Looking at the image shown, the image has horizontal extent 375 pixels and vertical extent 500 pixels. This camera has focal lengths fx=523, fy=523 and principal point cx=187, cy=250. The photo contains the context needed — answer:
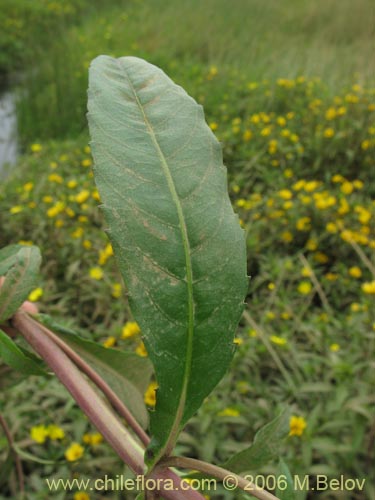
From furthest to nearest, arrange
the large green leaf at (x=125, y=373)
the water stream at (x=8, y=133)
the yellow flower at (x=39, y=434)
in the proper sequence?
the water stream at (x=8, y=133)
the yellow flower at (x=39, y=434)
the large green leaf at (x=125, y=373)

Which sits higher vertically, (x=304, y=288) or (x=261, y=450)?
(x=261, y=450)

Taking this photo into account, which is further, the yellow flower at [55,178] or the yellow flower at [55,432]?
the yellow flower at [55,178]

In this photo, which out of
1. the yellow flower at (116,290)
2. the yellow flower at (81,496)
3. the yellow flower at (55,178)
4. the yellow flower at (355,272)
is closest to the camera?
the yellow flower at (81,496)

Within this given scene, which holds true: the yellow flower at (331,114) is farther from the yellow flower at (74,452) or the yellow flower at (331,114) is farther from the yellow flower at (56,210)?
the yellow flower at (74,452)

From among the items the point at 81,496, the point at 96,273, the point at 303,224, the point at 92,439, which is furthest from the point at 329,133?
the point at 81,496

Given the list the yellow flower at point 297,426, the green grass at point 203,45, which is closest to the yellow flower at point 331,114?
the green grass at point 203,45

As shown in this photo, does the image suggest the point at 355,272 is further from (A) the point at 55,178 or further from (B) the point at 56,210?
(A) the point at 55,178

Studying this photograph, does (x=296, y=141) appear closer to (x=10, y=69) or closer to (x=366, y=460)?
(x=366, y=460)
